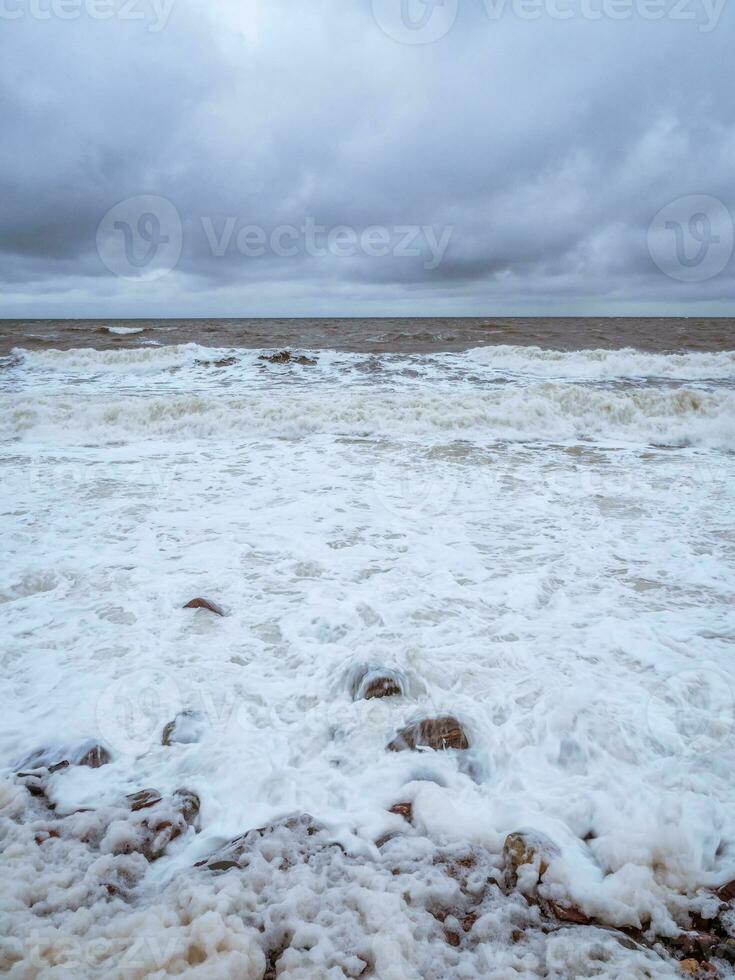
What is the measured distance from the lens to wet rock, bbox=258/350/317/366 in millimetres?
23094

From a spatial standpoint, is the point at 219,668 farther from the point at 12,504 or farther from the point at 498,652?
the point at 12,504

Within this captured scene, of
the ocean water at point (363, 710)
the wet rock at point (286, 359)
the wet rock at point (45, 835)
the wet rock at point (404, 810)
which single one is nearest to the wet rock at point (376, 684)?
the ocean water at point (363, 710)

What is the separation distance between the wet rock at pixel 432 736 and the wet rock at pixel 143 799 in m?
1.26

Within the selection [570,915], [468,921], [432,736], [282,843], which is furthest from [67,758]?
[570,915]

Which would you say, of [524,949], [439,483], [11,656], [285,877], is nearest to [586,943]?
[524,949]

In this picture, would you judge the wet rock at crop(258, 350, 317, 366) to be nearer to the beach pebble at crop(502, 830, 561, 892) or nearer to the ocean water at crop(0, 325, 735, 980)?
the ocean water at crop(0, 325, 735, 980)

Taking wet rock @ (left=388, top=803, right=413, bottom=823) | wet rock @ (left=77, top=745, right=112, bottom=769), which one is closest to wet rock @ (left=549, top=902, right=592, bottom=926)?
wet rock @ (left=388, top=803, right=413, bottom=823)

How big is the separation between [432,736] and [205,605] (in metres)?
2.21

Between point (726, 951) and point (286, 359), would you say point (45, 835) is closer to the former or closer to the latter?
point (726, 951)

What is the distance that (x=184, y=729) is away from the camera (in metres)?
3.17

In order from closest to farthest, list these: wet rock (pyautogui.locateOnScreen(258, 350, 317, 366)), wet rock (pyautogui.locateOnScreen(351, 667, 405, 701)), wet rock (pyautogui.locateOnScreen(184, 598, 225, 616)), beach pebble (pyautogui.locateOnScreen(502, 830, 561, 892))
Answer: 1. beach pebble (pyautogui.locateOnScreen(502, 830, 561, 892))
2. wet rock (pyautogui.locateOnScreen(351, 667, 405, 701))
3. wet rock (pyautogui.locateOnScreen(184, 598, 225, 616))
4. wet rock (pyautogui.locateOnScreen(258, 350, 317, 366))

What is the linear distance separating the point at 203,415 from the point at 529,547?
8545 millimetres

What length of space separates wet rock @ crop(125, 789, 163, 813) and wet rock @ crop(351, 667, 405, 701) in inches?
49.0

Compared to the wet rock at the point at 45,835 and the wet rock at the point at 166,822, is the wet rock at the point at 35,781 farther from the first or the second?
the wet rock at the point at 166,822
